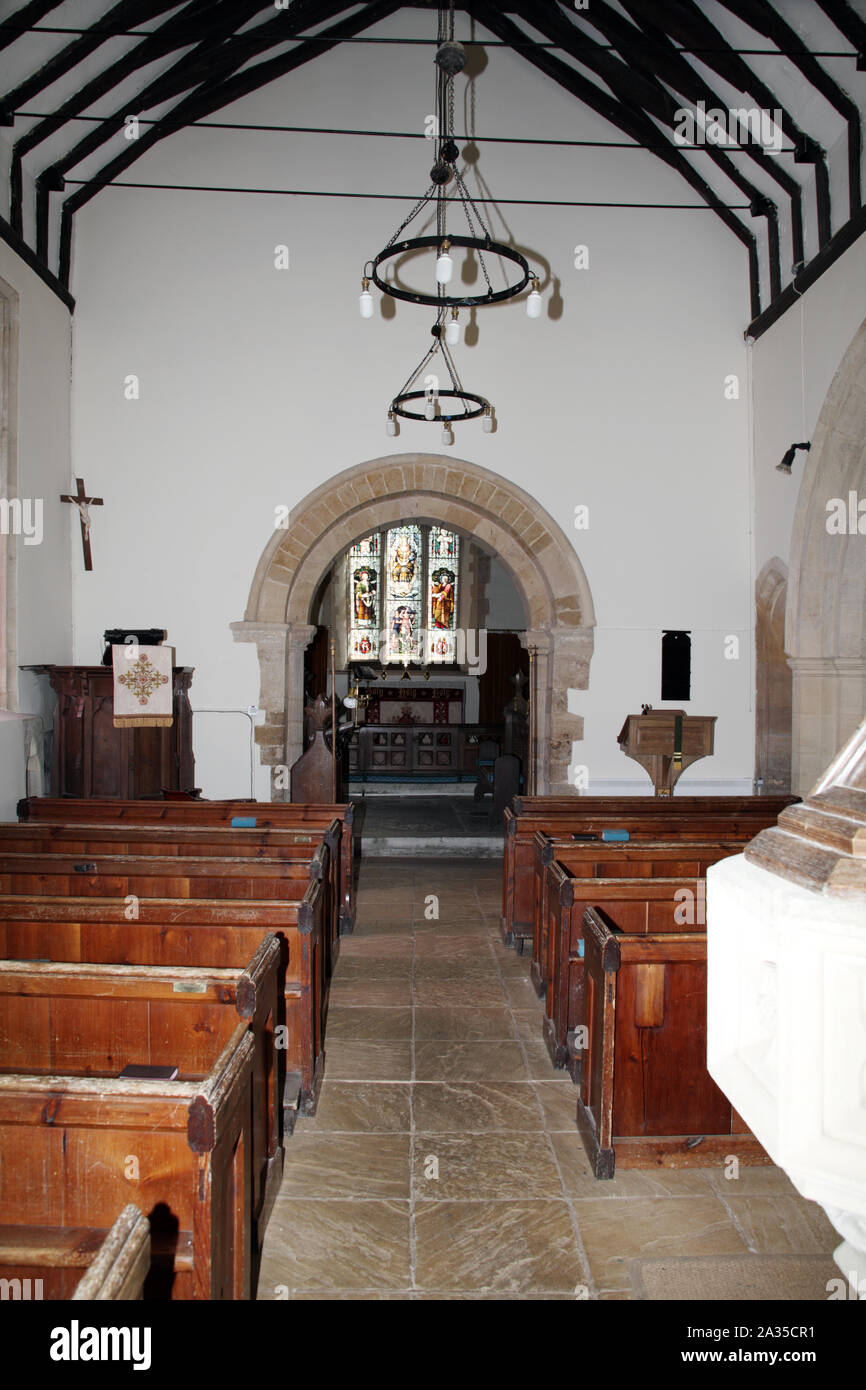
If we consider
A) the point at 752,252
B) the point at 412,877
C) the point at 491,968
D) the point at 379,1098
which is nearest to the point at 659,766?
the point at 412,877

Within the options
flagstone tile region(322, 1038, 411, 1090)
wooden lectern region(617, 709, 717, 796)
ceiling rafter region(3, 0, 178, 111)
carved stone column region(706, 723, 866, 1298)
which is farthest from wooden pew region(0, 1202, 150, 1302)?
ceiling rafter region(3, 0, 178, 111)

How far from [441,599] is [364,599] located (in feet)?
3.97

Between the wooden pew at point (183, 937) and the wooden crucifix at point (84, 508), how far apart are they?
15.9ft

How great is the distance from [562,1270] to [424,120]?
849cm

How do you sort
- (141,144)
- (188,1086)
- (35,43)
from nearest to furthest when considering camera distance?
1. (188,1086)
2. (35,43)
3. (141,144)

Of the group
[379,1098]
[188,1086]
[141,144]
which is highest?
[141,144]

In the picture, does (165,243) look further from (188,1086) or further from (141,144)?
(188,1086)

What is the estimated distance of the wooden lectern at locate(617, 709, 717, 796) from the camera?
7715mm

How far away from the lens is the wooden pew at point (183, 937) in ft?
10.3

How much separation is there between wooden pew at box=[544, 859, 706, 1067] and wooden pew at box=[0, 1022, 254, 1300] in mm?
1966

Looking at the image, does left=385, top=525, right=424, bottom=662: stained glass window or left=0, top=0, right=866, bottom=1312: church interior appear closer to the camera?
left=0, top=0, right=866, bottom=1312: church interior

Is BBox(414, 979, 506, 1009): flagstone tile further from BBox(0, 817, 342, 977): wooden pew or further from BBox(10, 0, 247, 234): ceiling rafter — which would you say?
BBox(10, 0, 247, 234): ceiling rafter

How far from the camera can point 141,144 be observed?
7.45 m

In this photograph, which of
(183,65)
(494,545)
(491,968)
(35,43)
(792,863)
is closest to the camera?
(792,863)
